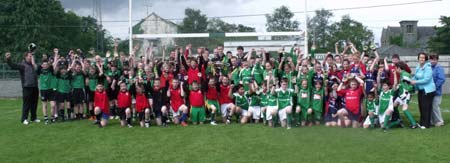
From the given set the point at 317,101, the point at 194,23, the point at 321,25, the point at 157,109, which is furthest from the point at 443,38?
the point at 157,109

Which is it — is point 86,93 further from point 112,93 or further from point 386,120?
point 386,120

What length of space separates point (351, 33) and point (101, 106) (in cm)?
5045

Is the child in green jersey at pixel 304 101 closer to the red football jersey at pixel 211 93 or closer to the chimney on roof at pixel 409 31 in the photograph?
the red football jersey at pixel 211 93

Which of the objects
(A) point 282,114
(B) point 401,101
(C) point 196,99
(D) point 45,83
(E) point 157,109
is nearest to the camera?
(B) point 401,101

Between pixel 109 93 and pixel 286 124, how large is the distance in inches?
188

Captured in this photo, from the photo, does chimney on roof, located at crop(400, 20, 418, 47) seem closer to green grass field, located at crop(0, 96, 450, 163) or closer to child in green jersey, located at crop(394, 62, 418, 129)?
child in green jersey, located at crop(394, 62, 418, 129)

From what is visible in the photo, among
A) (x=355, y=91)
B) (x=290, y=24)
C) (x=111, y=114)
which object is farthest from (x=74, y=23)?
(x=355, y=91)

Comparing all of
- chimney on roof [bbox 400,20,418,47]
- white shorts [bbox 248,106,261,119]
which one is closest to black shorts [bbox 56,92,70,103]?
white shorts [bbox 248,106,261,119]

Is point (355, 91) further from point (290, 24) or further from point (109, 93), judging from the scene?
point (290, 24)

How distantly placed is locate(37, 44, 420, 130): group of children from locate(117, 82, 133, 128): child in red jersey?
25 millimetres

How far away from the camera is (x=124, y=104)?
10641 millimetres

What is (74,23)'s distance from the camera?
63.1 metres

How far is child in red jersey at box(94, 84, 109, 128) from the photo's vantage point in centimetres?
1074

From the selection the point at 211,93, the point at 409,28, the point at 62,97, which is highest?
the point at 409,28
